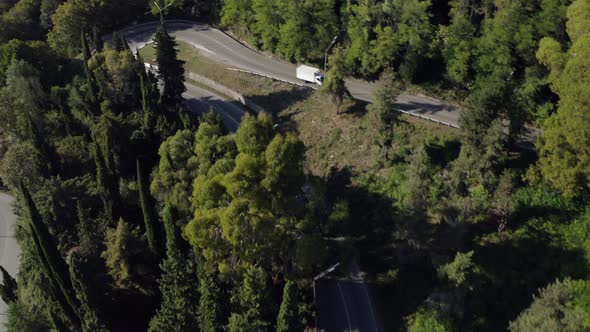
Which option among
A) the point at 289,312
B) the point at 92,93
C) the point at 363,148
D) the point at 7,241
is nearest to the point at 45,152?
the point at 92,93

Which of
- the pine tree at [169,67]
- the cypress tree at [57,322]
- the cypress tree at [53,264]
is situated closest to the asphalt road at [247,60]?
the pine tree at [169,67]

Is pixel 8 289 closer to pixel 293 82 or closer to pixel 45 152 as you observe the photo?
pixel 45 152

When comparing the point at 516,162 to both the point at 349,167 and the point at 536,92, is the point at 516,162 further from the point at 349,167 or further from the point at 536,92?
the point at 349,167

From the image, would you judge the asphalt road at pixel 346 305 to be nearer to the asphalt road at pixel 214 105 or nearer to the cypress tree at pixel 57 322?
the cypress tree at pixel 57 322

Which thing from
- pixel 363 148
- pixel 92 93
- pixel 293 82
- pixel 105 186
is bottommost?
pixel 105 186

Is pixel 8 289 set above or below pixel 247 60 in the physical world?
below

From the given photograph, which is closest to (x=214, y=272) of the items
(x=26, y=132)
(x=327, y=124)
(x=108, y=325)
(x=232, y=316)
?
(x=232, y=316)
